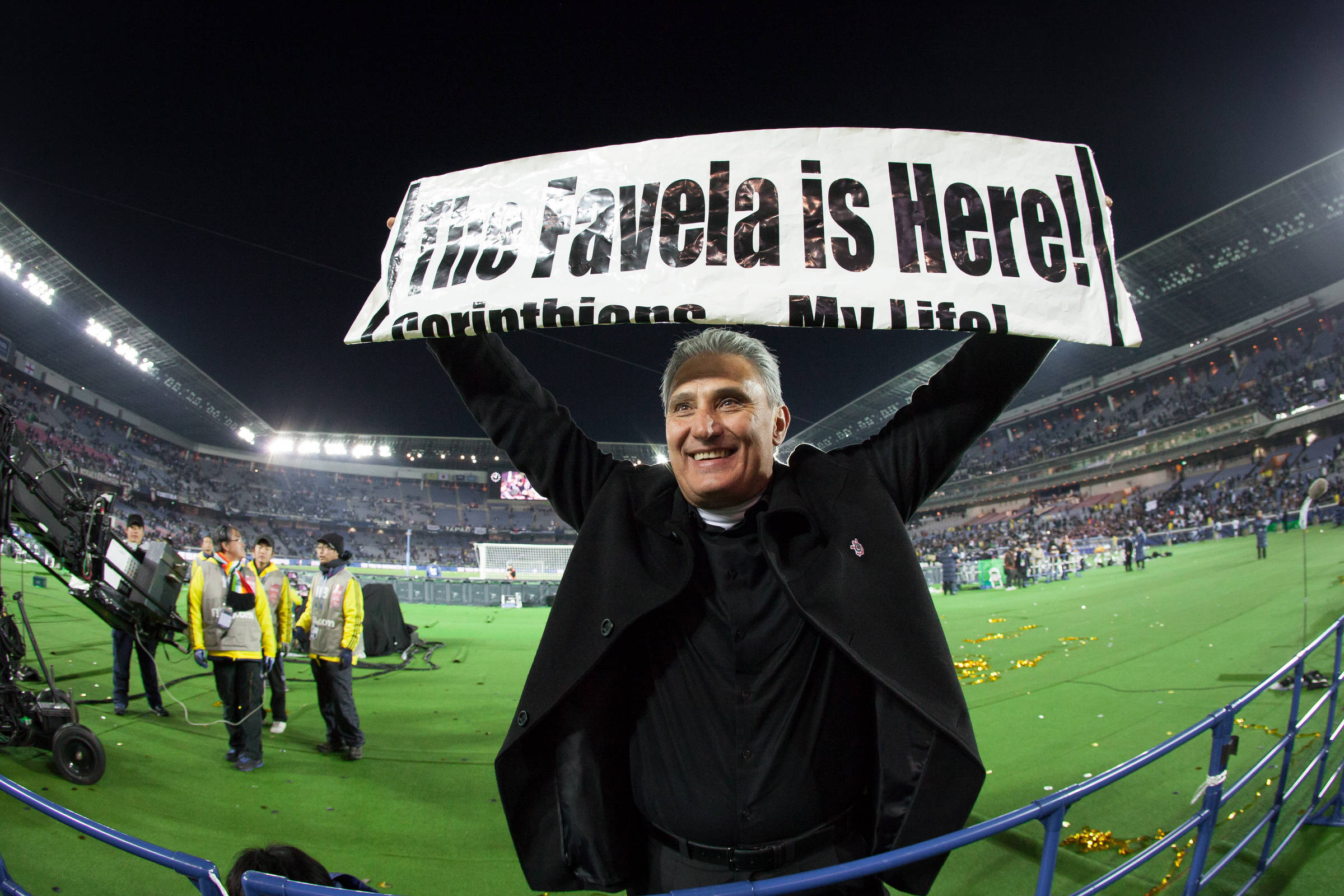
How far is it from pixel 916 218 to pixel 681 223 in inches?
28.7

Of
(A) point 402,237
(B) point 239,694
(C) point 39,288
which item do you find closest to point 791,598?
(A) point 402,237

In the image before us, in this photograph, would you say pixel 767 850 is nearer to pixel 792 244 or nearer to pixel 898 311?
pixel 898 311

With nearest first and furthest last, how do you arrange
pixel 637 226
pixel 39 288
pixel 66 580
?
1. pixel 637 226
2. pixel 66 580
3. pixel 39 288

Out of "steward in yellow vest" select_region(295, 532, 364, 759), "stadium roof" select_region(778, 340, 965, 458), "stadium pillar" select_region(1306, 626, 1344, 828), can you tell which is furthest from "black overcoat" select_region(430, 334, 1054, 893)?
"stadium roof" select_region(778, 340, 965, 458)

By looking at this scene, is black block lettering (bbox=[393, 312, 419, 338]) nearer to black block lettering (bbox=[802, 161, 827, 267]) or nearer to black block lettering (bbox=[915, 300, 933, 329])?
black block lettering (bbox=[802, 161, 827, 267])

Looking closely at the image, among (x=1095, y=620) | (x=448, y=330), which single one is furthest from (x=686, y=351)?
(x=1095, y=620)

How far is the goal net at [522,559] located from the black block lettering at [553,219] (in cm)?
3528

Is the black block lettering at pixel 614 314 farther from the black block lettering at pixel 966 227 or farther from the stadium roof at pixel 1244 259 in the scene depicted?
the stadium roof at pixel 1244 259

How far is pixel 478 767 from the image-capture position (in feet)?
20.1

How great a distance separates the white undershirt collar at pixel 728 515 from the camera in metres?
1.90

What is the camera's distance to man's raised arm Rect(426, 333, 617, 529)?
210 centimetres

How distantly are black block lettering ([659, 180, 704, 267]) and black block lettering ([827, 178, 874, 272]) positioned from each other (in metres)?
0.41

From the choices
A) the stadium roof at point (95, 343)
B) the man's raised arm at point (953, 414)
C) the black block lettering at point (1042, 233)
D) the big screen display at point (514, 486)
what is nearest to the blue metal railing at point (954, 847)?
the man's raised arm at point (953, 414)

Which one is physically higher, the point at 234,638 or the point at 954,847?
the point at 954,847
